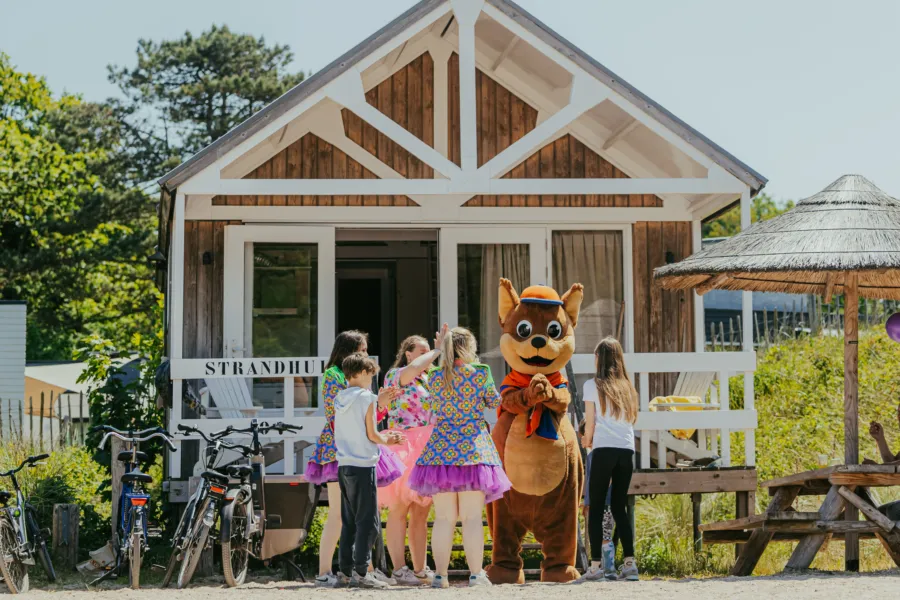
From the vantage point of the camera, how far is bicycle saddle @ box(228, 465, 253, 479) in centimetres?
866

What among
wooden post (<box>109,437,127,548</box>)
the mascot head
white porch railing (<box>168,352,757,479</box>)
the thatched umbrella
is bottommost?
wooden post (<box>109,437,127,548</box>)

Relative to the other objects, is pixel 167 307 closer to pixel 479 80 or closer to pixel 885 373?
pixel 479 80

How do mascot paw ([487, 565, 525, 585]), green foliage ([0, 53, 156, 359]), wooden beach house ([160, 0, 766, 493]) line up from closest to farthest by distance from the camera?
mascot paw ([487, 565, 525, 585])
wooden beach house ([160, 0, 766, 493])
green foliage ([0, 53, 156, 359])

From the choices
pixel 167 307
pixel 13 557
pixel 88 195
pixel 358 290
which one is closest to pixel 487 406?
pixel 13 557

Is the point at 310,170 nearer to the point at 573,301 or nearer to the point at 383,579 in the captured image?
the point at 573,301

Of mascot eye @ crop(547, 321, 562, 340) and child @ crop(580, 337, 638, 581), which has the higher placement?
mascot eye @ crop(547, 321, 562, 340)

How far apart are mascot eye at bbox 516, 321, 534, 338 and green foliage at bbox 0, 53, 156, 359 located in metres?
23.9

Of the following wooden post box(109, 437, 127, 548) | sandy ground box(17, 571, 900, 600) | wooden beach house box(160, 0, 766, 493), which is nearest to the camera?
sandy ground box(17, 571, 900, 600)

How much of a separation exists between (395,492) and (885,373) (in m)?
11.5

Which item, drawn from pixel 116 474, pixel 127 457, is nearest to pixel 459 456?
pixel 127 457

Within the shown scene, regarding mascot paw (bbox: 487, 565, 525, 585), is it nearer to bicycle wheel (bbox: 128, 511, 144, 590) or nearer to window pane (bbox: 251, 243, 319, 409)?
bicycle wheel (bbox: 128, 511, 144, 590)

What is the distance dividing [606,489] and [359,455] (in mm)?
1803

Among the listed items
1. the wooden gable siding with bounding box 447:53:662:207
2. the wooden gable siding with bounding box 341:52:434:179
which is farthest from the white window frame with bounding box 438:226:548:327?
the wooden gable siding with bounding box 341:52:434:179

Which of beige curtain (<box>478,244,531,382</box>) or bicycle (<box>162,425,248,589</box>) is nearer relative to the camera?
bicycle (<box>162,425,248,589</box>)
